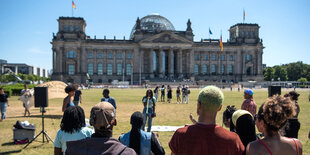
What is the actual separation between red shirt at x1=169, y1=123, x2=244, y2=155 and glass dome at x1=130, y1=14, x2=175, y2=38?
297 ft

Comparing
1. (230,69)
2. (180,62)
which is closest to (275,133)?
(180,62)

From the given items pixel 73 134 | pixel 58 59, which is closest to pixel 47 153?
pixel 73 134

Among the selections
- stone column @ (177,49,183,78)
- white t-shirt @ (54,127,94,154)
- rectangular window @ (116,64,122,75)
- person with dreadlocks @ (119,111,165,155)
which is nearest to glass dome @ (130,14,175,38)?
stone column @ (177,49,183,78)

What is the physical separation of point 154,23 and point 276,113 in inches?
3677

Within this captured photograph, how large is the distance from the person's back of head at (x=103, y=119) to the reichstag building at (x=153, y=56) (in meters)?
69.8

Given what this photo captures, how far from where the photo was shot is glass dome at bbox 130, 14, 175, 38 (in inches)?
3674

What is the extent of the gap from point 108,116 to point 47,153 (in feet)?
19.7

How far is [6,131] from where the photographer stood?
472 inches

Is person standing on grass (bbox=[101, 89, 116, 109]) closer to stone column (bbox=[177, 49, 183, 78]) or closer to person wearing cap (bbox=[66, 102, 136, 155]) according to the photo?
person wearing cap (bbox=[66, 102, 136, 155])

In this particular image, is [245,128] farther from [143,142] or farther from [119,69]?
[119,69]

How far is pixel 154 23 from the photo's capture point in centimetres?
9425

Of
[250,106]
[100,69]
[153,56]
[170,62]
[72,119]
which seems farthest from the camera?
[153,56]

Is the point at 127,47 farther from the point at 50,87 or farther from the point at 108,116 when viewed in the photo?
the point at 108,116

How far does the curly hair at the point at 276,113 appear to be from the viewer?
3311 millimetres
